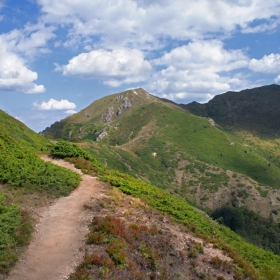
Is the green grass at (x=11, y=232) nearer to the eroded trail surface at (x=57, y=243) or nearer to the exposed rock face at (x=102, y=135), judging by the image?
the eroded trail surface at (x=57, y=243)

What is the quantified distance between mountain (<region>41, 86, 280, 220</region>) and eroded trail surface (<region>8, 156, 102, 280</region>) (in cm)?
7630

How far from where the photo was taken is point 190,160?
126312 mm

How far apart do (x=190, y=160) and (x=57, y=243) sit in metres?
116

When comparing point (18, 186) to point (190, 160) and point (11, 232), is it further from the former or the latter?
point (190, 160)

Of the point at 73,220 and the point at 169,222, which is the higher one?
the point at 73,220

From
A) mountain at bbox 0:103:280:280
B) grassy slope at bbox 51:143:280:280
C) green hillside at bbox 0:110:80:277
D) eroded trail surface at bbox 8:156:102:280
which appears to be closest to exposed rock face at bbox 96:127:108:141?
mountain at bbox 0:103:280:280

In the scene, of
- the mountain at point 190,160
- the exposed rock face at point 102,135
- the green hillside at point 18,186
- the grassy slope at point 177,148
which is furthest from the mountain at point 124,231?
the exposed rock face at point 102,135

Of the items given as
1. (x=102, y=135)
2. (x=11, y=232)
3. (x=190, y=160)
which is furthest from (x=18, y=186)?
(x=102, y=135)

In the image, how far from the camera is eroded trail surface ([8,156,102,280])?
37.5ft

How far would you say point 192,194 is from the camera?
10681 centimetres

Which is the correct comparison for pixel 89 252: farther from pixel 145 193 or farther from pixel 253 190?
pixel 253 190

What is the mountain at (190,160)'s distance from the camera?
102938 millimetres

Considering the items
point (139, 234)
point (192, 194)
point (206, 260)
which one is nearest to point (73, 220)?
point (139, 234)

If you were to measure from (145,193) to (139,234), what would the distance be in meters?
8.31
